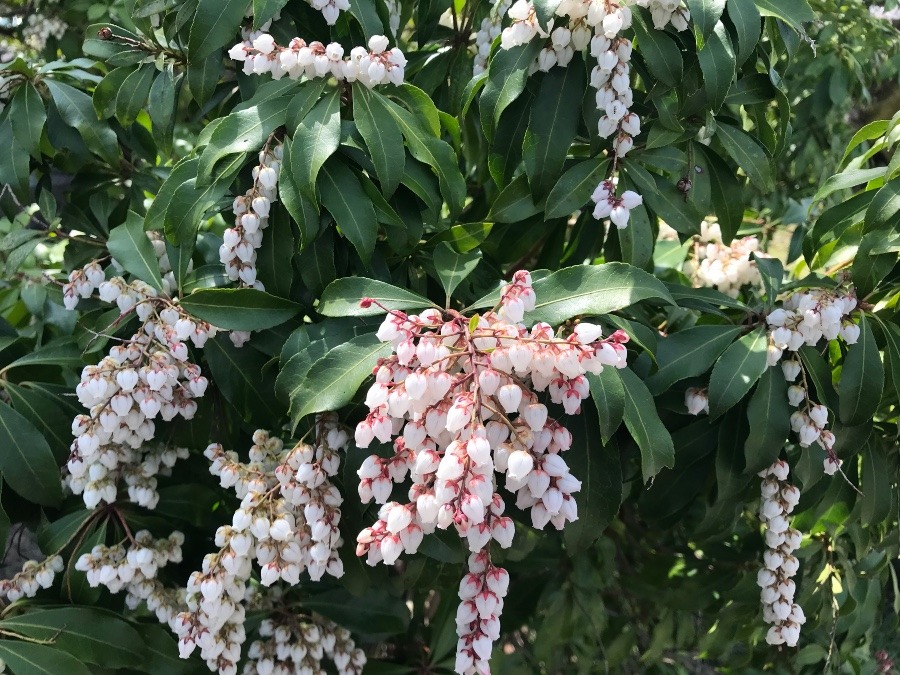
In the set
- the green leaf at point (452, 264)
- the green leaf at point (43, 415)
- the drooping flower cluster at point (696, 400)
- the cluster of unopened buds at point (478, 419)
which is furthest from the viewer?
the green leaf at point (43, 415)

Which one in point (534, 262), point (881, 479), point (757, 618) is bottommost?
point (757, 618)

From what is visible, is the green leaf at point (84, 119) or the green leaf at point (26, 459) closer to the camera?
the green leaf at point (26, 459)

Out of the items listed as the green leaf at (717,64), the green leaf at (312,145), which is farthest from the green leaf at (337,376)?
the green leaf at (717,64)

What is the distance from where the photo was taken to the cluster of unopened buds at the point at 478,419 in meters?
1.06

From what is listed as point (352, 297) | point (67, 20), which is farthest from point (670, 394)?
point (67, 20)

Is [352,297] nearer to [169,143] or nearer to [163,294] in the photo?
[163,294]

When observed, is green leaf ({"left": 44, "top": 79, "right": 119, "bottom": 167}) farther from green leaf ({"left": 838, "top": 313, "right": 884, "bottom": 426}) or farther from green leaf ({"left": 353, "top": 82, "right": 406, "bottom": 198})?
green leaf ({"left": 838, "top": 313, "right": 884, "bottom": 426})

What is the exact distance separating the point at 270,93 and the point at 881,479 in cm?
150

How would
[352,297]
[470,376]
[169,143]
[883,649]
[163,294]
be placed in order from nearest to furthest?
1. [470,376]
2. [352,297]
3. [163,294]
4. [169,143]
5. [883,649]

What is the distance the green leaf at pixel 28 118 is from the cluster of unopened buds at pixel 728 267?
60.4 inches

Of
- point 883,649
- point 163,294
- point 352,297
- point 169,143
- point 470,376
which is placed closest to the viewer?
point 470,376

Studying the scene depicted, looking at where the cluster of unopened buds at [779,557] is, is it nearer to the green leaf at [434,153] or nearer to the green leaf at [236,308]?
the green leaf at [434,153]

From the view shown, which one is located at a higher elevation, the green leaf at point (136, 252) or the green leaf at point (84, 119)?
the green leaf at point (84, 119)

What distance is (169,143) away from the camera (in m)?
1.77
